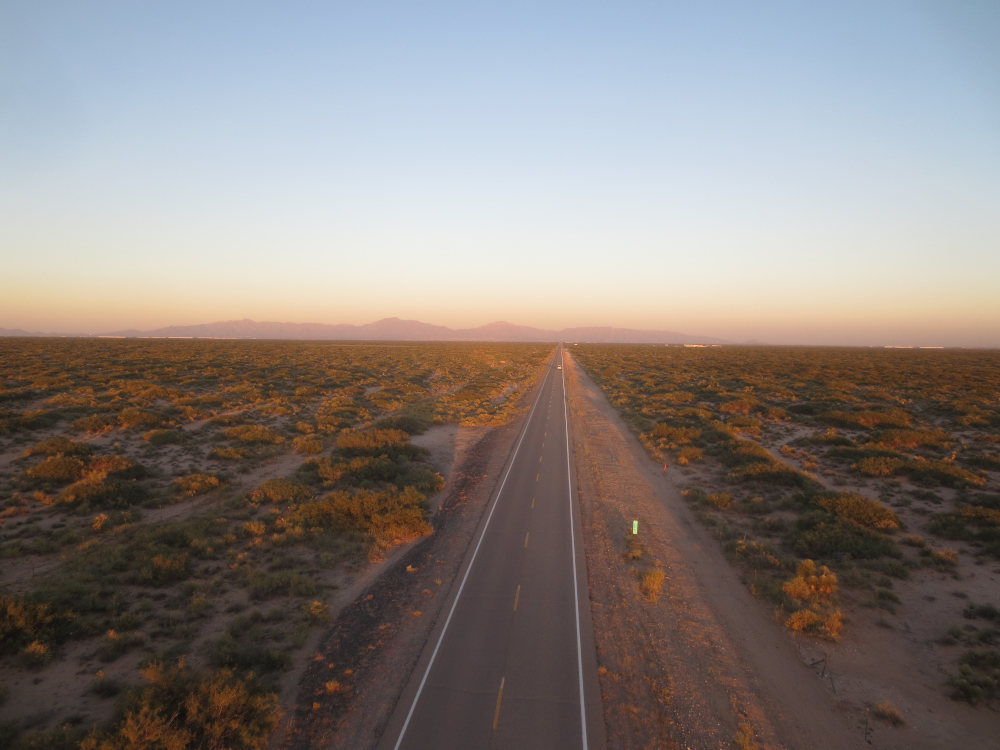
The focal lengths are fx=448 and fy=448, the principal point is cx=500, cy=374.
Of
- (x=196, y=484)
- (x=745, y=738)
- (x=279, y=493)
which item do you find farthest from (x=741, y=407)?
(x=196, y=484)

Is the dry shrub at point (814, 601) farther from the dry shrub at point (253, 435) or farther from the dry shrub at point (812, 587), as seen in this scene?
the dry shrub at point (253, 435)

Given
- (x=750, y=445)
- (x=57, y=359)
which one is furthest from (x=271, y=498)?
(x=57, y=359)

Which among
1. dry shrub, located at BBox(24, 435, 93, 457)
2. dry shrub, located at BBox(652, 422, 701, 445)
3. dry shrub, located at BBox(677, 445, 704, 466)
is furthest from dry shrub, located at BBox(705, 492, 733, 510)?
dry shrub, located at BBox(24, 435, 93, 457)

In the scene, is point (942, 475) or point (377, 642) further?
point (942, 475)

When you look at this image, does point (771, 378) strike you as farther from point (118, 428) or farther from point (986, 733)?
point (118, 428)

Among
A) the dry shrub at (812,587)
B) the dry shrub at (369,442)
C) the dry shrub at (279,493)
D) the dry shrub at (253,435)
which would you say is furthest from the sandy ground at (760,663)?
the dry shrub at (253,435)

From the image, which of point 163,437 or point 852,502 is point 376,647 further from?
point 163,437

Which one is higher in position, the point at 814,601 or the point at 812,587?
the point at 812,587
